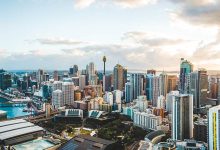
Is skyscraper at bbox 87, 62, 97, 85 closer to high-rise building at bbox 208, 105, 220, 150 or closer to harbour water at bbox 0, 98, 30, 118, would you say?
harbour water at bbox 0, 98, 30, 118

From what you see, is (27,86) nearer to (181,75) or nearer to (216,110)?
(181,75)

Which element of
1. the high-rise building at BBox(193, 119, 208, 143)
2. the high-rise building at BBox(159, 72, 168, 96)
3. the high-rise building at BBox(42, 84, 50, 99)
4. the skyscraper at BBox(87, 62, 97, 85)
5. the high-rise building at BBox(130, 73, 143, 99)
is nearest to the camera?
the high-rise building at BBox(193, 119, 208, 143)

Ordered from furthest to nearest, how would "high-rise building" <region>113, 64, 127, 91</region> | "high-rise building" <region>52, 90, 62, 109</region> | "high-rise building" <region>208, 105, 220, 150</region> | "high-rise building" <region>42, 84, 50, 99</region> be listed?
"high-rise building" <region>113, 64, 127, 91</region>, "high-rise building" <region>42, 84, 50, 99</region>, "high-rise building" <region>52, 90, 62, 109</region>, "high-rise building" <region>208, 105, 220, 150</region>

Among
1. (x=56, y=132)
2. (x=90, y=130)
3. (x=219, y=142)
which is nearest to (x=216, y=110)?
(x=219, y=142)

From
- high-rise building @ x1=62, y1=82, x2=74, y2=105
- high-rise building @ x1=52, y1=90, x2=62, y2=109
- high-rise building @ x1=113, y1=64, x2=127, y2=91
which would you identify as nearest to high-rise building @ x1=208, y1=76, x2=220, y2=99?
high-rise building @ x1=113, y1=64, x2=127, y2=91

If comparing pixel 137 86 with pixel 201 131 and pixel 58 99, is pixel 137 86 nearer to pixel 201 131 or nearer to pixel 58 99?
pixel 58 99
